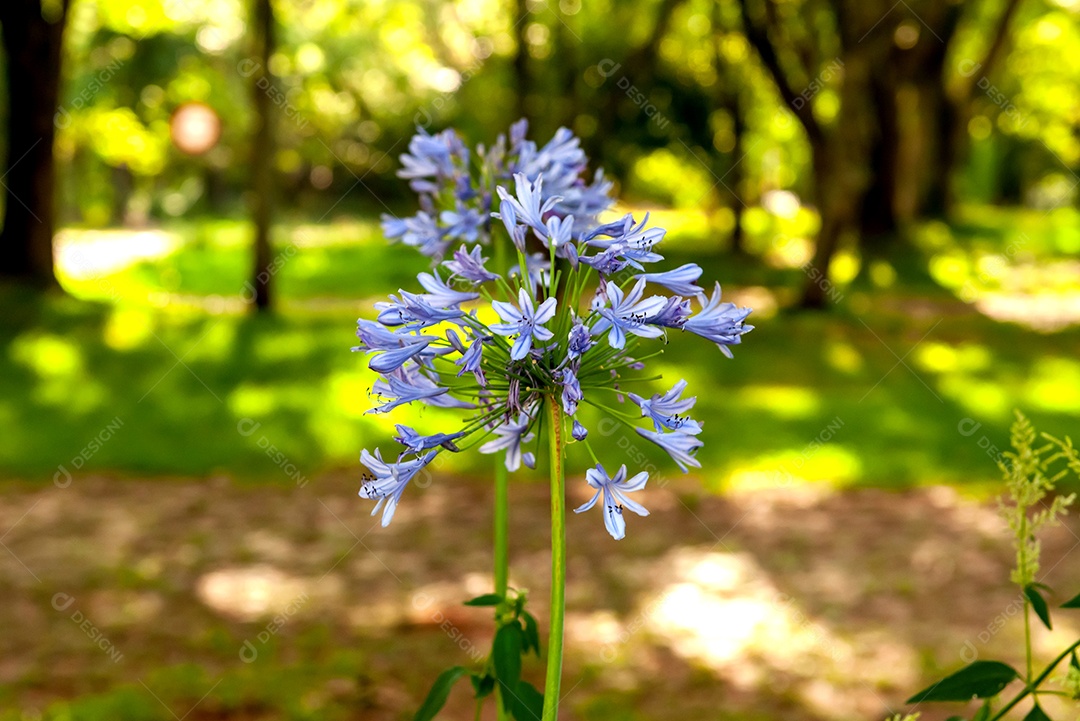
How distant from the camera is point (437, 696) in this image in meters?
2.07

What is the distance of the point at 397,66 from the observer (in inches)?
1145

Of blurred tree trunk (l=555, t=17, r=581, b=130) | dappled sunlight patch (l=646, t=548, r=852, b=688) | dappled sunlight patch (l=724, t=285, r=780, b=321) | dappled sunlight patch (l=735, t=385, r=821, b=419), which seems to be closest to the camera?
dappled sunlight patch (l=646, t=548, r=852, b=688)

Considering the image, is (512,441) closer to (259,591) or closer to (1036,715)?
(1036,715)

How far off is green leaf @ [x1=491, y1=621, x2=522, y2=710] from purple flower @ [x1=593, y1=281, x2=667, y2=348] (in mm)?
780

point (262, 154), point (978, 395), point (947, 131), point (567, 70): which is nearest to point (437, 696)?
point (978, 395)

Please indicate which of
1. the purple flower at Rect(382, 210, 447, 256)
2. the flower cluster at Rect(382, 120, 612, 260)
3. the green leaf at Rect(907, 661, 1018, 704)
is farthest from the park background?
the green leaf at Rect(907, 661, 1018, 704)

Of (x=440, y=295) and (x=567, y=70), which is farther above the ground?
(x=567, y=70)

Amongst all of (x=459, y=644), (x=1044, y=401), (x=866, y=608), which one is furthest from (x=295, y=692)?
(x=1044, y=401)

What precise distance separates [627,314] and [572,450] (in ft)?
22.3

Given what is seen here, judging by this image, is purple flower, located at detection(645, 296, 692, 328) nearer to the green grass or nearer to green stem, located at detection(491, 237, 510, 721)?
green stem, located at detection(491, 237, 510, 721)

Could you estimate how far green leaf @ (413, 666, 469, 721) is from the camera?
1.99 meters

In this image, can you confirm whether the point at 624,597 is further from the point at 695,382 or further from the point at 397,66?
the point at 397,66

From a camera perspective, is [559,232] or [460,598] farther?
[460,598]

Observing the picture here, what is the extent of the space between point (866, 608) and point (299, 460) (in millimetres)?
4587
